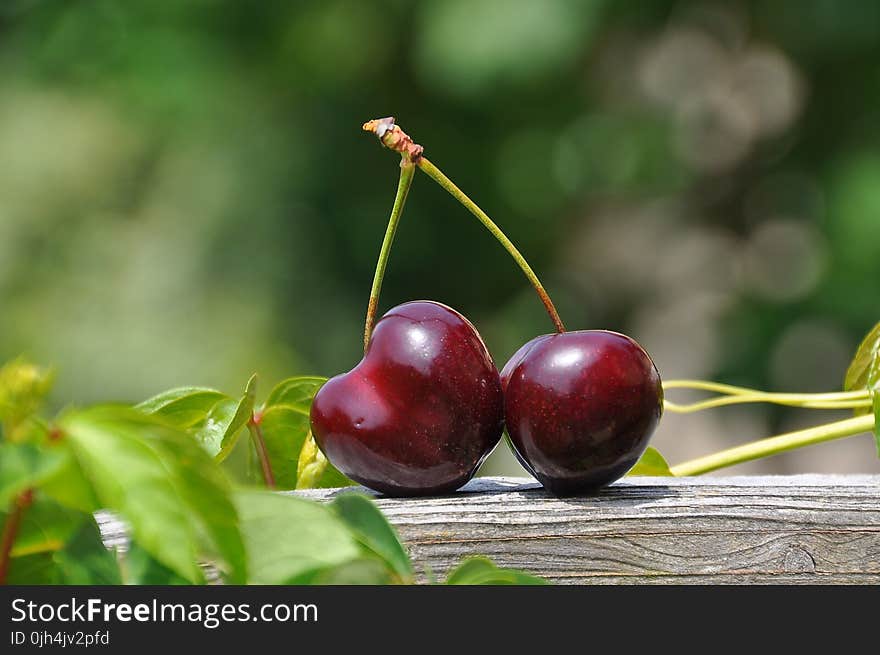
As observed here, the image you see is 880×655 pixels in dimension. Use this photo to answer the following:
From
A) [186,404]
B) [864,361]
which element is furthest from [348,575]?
[864,361]

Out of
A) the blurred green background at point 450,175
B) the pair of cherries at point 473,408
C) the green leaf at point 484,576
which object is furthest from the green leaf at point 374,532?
the blurred green background at point 450,175

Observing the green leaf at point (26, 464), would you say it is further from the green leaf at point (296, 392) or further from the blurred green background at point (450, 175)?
the blurred green background at point (450, 175)

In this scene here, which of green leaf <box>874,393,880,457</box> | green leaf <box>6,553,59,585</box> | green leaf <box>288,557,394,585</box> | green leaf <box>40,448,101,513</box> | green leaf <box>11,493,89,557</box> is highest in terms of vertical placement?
green leaf <box>40,448,101,513</box>

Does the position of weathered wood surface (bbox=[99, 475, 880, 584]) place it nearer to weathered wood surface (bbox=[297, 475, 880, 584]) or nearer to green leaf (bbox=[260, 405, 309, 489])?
weathered wood surface (bbox=[297, 475, 880, 584])

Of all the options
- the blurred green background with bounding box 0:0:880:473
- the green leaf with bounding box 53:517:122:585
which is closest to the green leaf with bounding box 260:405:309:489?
the green leaf with bounding box 53:517:122:585

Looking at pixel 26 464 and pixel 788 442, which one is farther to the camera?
pixel 788 442

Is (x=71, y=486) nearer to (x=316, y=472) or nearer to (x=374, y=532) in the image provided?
A: (x=374, y=532)
